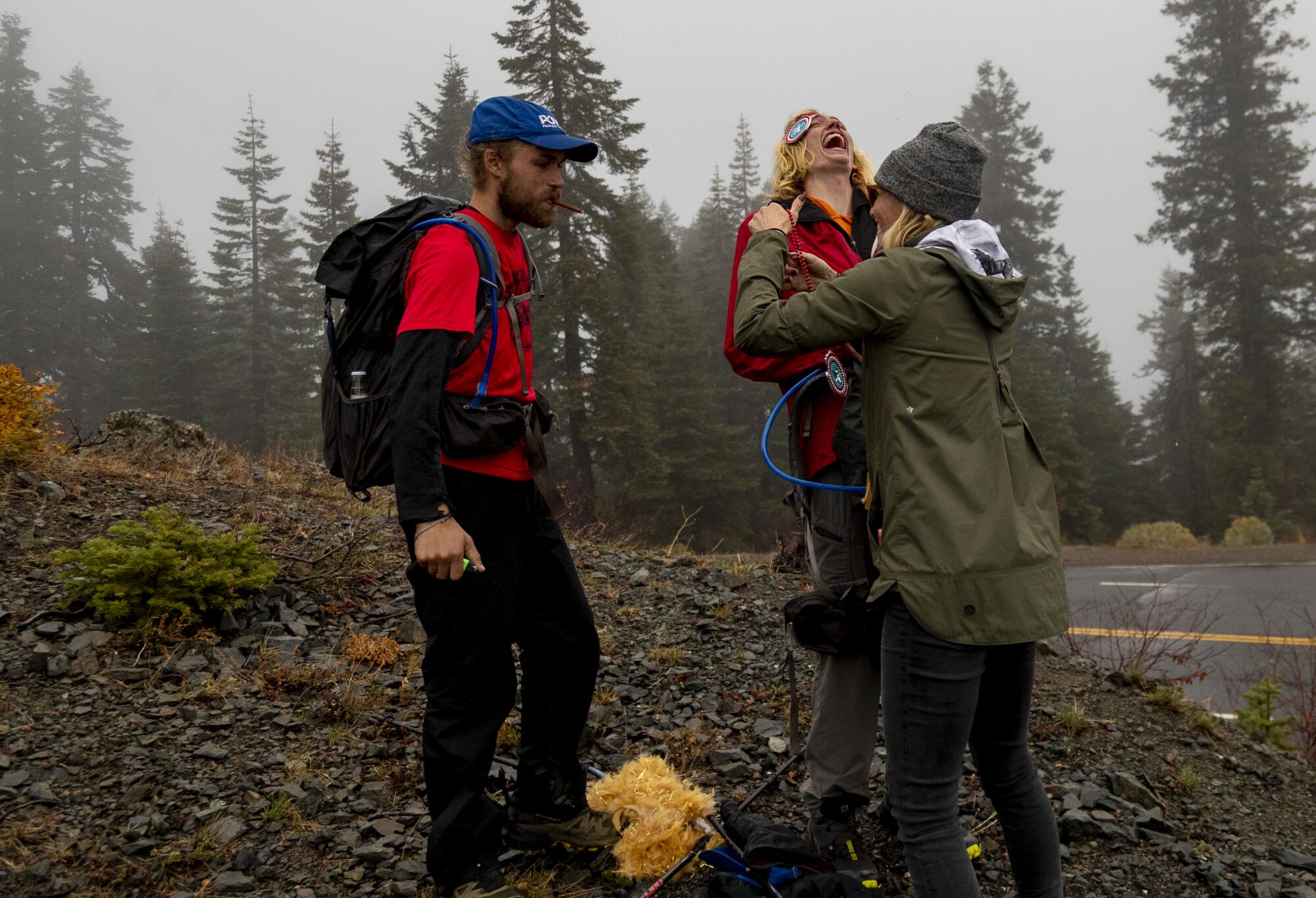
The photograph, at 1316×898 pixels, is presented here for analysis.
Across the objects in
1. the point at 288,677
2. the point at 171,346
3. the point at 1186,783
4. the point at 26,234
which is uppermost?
the point at 26,234

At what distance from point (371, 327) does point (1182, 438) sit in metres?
41.6

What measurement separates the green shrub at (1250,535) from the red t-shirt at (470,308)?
23905 mm

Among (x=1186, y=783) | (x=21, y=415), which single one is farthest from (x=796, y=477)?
(x=21, y=415)

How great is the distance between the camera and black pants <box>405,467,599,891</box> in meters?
2.64

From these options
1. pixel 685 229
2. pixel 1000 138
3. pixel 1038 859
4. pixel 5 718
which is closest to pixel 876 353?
pixel 1038 859

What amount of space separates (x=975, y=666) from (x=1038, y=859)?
2.27 feet

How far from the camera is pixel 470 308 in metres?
2.59

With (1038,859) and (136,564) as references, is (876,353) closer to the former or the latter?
Answer: (1038,859)

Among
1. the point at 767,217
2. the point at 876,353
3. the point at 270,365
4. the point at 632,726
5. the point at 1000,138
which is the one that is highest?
the point at 1000,138

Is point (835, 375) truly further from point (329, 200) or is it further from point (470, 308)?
point (329, 200)

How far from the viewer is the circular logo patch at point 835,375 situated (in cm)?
276

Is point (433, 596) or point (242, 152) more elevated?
point (242, 152)

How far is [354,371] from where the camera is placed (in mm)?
2711

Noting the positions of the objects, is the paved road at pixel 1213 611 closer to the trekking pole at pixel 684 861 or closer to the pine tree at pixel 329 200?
the trekking pole at pixel 684 861
